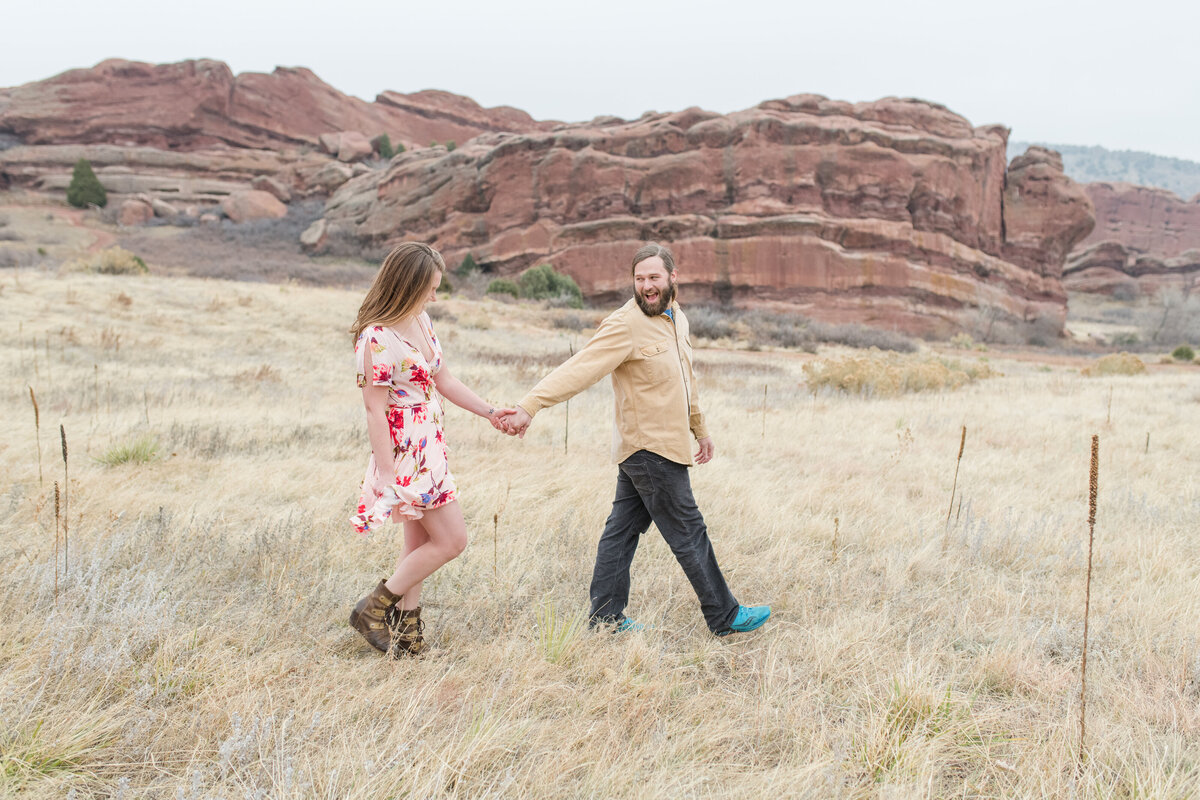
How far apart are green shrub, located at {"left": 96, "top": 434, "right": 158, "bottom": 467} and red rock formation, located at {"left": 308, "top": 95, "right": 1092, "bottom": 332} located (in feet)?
105

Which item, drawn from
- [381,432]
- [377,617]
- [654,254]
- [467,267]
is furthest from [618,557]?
[467,267]

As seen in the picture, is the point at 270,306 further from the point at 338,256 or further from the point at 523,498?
the point at 338,256

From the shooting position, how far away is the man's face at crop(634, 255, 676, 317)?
279cm

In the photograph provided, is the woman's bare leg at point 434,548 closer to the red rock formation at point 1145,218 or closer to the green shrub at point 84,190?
the green shrub at point 84,190

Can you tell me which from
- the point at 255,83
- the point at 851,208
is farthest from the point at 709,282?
the point at 255,83

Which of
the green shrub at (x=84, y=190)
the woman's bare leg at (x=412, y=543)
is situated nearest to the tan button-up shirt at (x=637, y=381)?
the woman's bare leg at (x=412, y=543)

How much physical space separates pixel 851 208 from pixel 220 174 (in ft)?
166

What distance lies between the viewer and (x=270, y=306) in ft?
59.1

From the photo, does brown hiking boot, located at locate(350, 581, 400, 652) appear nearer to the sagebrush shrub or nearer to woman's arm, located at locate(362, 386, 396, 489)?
woman's arm, located at locate(362, 386, 396, 489)

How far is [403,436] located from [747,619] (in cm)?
168

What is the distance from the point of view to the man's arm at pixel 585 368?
8.89 ft

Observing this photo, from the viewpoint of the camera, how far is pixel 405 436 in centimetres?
254

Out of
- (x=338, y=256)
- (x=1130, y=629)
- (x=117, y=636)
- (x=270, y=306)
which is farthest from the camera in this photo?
(x=338, y=256)

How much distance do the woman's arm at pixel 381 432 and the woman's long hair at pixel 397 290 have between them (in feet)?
0.80
